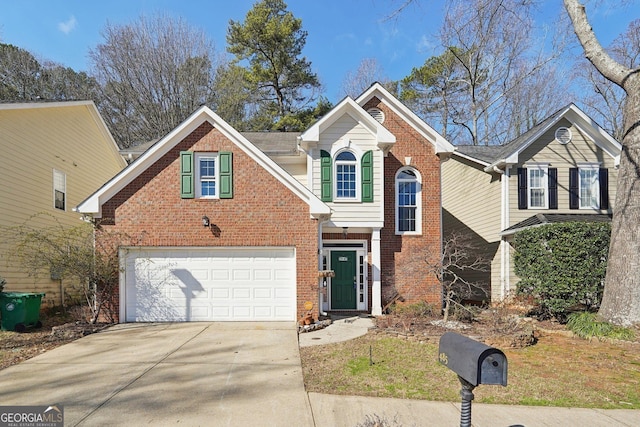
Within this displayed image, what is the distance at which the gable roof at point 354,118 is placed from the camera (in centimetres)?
1215

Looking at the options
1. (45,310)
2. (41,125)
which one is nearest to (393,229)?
(45,310)

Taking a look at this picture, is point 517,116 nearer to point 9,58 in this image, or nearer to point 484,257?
point 484,257

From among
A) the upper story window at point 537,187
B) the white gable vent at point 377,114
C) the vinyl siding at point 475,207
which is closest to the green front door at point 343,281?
the white gable vent at point 377,114

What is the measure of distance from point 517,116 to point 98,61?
2752 cm

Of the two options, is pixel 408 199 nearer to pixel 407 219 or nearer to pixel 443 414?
pixel 407 219

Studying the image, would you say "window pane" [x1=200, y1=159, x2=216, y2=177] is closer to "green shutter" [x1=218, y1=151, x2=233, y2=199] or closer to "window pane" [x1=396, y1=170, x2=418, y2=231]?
"green shutter" [x1=218, y1=151, x2=233, y2=199]

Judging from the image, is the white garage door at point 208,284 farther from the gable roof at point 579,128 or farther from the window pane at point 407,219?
the gable roof at point 579,128

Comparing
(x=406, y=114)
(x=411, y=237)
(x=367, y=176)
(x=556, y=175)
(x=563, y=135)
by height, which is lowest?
(x=411, y=237)

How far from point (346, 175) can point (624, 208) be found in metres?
7.44

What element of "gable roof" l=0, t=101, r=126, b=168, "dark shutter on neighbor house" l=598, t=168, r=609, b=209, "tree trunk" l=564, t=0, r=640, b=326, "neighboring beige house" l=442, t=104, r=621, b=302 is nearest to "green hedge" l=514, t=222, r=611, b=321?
"tree trunk" l=564, t=0, r=640, b=326

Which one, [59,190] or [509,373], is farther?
[59,190]

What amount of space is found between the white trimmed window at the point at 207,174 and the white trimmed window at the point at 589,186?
12.8m

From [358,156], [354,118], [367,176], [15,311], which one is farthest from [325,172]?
[15,311]

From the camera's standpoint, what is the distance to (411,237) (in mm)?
13109
